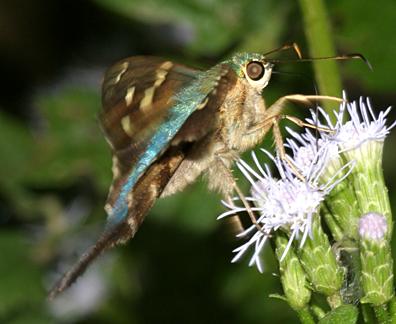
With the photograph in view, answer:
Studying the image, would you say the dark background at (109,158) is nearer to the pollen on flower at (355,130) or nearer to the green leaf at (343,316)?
the pollen on flower at (355,130)

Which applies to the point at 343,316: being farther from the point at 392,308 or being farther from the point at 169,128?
the point at 169,128

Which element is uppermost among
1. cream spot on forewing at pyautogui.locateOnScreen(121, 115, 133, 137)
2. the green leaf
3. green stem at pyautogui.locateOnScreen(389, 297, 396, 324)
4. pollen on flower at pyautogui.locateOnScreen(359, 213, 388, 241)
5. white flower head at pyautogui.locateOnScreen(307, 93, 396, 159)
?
cream spot on forewing at pyautogui.locateOnScreen(121, 115, 133, 137)

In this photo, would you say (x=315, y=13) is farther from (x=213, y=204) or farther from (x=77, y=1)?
(x=77, y=1)

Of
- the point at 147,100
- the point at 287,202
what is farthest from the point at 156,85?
the point at 287,202

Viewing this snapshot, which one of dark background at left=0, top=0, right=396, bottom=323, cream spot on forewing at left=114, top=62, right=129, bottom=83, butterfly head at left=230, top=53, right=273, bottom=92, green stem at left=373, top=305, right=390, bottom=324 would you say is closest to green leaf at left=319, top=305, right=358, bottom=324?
green stem at left=373, top=305, right=390, bottom=324

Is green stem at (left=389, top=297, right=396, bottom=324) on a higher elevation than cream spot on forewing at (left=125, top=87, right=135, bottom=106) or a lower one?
lower

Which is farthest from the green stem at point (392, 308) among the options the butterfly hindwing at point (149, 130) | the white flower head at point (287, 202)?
the butterfly hindwing at point (149, 130)

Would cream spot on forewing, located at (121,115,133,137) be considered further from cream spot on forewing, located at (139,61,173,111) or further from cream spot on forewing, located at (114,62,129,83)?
cream spot on forewing, located at (114,62,129,83)
